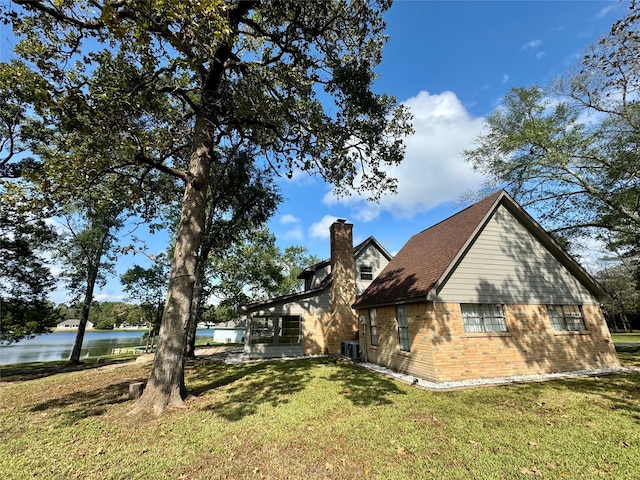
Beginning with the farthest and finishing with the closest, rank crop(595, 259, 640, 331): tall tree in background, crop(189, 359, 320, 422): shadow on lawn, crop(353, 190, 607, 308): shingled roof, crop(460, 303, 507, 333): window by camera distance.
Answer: crop(595, 259, 640, 331): tall tree in background
crop(353, 190, 607, 308): shingled roof
crop(460, 303, 507, 333): window
crop(189, 359, 320, 422): shadow on lawn

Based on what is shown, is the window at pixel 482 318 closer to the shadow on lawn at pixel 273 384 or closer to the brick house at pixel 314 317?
the shadow on lawn at pixel 273 384

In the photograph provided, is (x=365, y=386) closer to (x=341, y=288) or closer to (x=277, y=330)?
(x=341, y=288)

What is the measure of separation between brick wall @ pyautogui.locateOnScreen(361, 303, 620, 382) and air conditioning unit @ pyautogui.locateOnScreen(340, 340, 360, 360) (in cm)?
316

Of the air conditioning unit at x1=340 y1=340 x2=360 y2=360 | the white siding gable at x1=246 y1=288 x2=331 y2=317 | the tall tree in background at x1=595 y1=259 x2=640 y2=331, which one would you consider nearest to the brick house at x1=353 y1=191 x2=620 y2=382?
the air conditioning unit at x1=340 y1=340 x2=360 y2=360

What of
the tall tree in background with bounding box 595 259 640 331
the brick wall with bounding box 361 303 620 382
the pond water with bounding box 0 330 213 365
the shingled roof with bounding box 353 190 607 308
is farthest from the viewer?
the tall tree in background with bounding box 595 259 640 331

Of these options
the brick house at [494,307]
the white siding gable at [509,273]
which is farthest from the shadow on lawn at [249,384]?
the white siding gable at [509,273]

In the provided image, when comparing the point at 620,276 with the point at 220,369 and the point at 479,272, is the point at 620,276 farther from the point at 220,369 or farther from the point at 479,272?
the point at 220,369

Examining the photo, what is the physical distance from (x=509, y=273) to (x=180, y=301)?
1172 cm

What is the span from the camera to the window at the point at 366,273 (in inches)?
762

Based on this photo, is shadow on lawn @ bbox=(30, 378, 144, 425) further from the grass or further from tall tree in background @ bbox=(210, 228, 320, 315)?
tall tree in background @ bbox=(210, 228, 320, 315)

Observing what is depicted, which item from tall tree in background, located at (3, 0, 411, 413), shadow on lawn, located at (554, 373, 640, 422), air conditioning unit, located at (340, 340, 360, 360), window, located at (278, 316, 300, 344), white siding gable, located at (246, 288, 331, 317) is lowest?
shadow on lawn, located at (554, 373, 640, 422)

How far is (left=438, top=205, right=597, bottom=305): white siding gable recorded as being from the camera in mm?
10312

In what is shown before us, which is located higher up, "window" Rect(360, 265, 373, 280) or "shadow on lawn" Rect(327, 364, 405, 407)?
"window" Rect(360, 265, 373, 280)

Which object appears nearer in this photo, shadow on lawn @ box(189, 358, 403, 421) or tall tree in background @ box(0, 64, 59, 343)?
shadow on lawn @ box(189, 358, 403, 421)
